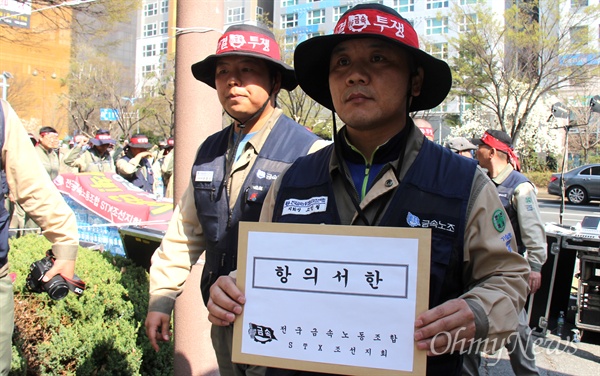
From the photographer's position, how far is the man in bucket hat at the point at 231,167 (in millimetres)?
2607

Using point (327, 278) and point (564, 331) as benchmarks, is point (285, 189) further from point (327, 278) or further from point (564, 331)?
point (564, 331)

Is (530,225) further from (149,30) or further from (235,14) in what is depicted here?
(149,30)

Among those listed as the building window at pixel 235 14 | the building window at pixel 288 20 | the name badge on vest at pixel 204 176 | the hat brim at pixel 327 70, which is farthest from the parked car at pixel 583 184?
the building window at pixel 235 14

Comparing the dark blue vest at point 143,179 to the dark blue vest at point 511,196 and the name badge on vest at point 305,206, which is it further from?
the name badge on vest at point 305,206

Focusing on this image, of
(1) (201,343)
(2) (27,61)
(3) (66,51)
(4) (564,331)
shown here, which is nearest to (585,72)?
(4) (564,331)

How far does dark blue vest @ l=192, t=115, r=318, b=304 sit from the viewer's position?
2.59 meters

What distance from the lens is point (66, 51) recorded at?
56.4 m

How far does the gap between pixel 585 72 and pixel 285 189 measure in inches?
989

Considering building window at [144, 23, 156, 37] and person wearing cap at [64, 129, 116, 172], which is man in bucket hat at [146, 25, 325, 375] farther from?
building window at [144, 23, 156, 37]

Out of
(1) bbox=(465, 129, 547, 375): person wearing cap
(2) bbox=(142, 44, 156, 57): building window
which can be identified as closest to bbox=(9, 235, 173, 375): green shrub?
(1) bbox=(465, 129, 547, 375): person wearing cap

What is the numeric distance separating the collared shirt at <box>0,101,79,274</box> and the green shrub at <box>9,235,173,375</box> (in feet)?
2.42

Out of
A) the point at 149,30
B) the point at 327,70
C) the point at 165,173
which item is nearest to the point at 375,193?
the point at 327,70

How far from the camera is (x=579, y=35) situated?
2345 cm

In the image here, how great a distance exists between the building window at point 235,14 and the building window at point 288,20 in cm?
504
